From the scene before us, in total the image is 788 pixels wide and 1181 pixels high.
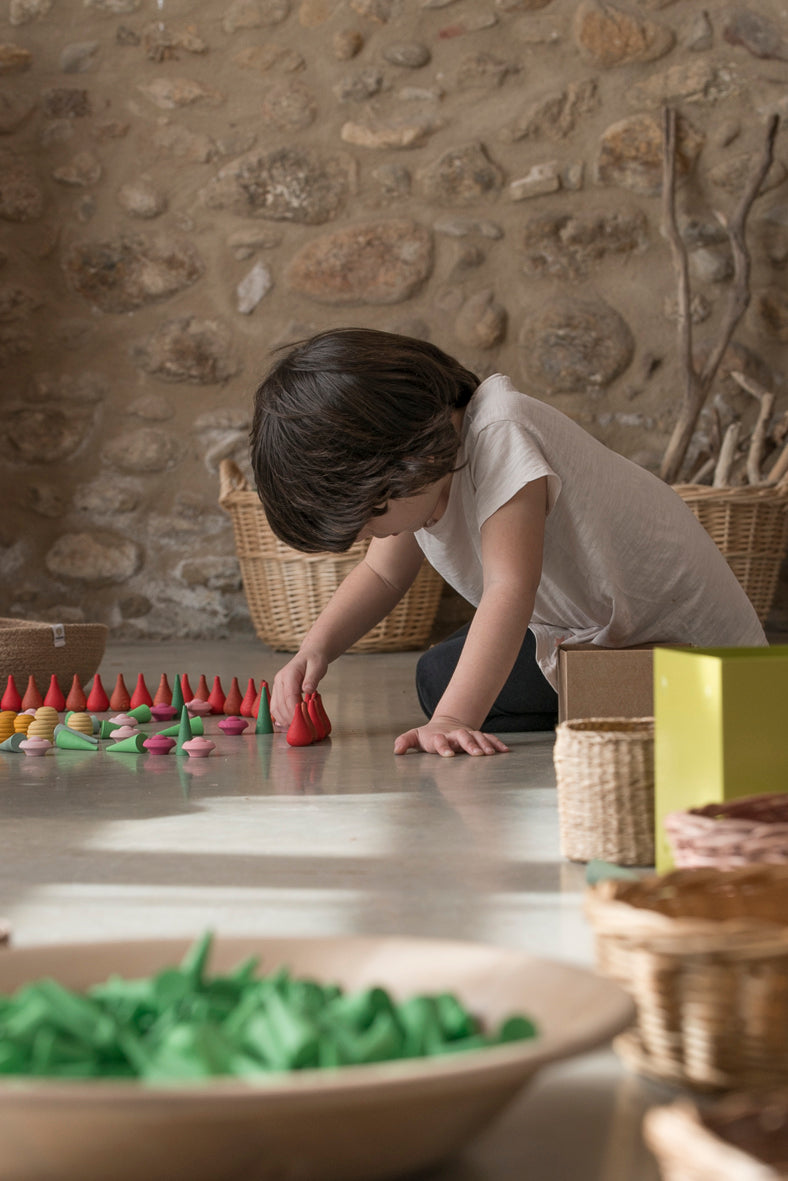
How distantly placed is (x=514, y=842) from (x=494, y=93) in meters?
3.04

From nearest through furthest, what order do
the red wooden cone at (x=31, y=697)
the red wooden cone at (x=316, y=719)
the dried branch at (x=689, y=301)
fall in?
the red wooden cone at (x=316, y=719)
the red wooden cone at (x=31, y=697)
the dried branch at (x=689, y=301)

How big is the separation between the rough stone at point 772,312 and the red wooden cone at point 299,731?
2.36 metres

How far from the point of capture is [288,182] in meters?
3.67

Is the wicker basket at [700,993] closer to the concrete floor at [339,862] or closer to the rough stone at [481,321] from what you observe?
the concrete floor at [339,862]

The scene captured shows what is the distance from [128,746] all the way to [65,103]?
2.67m

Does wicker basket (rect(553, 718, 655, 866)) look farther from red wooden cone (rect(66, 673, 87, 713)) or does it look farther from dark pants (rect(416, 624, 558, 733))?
red wooden cone (rect(66, 673, 87, 713))

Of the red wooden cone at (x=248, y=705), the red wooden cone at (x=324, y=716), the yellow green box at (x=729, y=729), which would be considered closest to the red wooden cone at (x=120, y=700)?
the red wooden cone at (x=248, y=705)

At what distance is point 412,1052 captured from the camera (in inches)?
19.8

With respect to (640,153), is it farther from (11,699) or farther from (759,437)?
(11,699)

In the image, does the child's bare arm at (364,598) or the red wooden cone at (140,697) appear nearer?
the child's bare arm at (364,598)

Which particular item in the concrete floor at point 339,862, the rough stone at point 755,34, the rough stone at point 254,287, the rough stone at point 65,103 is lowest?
the concrete floor at point 339,862

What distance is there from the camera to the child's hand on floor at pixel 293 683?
6.24 feet

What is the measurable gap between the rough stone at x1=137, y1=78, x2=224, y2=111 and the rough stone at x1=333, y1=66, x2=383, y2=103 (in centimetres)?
37

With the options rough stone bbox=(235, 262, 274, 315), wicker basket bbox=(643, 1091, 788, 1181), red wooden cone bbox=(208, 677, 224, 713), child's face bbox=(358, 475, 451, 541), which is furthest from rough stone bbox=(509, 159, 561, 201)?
wicker basket bbox=(643, 1091, 788, 1181)
